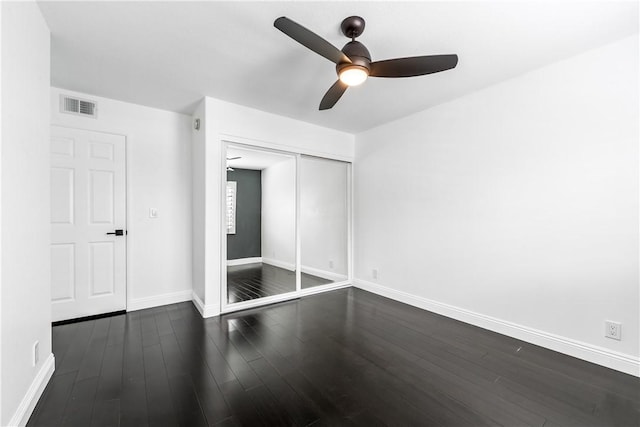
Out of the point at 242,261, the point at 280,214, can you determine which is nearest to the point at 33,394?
the point at 242,261

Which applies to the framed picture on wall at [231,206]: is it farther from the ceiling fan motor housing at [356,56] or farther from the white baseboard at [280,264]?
the ceiling fan motor housing at [356,56]

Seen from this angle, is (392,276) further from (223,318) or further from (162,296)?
(162,296)

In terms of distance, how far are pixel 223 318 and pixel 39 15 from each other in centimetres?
289

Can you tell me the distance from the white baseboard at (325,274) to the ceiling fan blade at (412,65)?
281 centimetres

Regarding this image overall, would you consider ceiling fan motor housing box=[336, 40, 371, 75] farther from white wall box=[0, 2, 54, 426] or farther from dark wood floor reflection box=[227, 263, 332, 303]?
dark wood floor reflection box=[227, 263, 332, 303]

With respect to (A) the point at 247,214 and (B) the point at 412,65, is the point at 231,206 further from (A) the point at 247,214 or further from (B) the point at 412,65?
(B) the point at 412,65

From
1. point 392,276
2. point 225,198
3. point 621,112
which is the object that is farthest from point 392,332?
point 621,112

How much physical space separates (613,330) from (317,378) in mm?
2308

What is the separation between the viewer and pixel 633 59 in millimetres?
2041

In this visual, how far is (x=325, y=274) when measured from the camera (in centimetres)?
425

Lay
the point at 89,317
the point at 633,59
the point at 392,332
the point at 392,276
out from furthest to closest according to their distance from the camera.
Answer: the point at 392,276, the point at 89,317, the point at 392,332, the point at 633,59

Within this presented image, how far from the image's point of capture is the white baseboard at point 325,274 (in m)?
4.04

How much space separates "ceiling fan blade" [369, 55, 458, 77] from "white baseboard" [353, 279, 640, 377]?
245cm

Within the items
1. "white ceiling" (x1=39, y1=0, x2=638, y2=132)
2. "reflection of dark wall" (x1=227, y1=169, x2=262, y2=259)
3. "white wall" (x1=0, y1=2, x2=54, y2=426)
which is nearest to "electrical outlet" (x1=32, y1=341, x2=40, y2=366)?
"white wall" (x1=0, y1=2, x2=54, y2=426)
